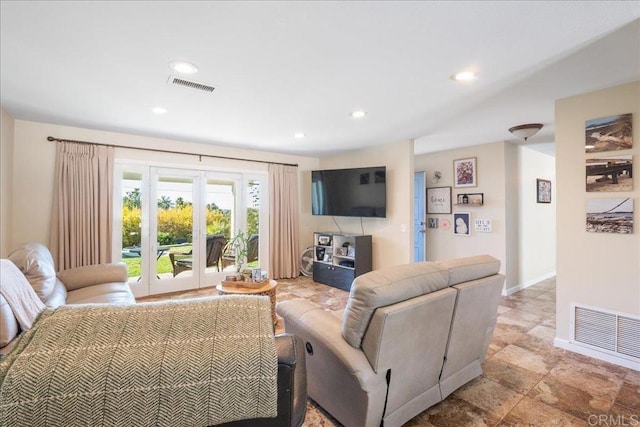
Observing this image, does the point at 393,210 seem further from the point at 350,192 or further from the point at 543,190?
the point at 543,190

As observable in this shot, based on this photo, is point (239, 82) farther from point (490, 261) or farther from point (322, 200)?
point (322, 200)

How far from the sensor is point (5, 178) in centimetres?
322

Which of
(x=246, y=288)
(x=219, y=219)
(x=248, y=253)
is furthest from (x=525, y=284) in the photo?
(x=219, y=219)

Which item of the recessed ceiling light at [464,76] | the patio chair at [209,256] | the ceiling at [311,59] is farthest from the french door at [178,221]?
the recessed ceiling light at [464,76]

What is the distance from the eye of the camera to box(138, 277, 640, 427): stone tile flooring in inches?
71.6

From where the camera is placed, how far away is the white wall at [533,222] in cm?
480

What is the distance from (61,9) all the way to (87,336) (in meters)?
1.78

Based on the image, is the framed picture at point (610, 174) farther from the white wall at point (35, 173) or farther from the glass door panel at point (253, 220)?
the white wall at point (35, 173)

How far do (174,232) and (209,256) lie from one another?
26.7 inches

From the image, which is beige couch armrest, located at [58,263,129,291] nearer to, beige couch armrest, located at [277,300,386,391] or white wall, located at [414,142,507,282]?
beige couch armrest, located at [277,300,386,391]

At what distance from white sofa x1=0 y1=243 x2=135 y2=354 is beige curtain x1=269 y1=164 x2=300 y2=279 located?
2411 mm

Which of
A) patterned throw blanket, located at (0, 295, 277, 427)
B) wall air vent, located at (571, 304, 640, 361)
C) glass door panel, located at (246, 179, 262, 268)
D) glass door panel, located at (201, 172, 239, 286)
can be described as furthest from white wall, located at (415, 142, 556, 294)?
patterned throw blanket, located at (0, 295, 277, 427)

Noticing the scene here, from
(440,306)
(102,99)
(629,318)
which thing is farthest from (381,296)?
(102,99)

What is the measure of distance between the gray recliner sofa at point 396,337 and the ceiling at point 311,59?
1.37m
